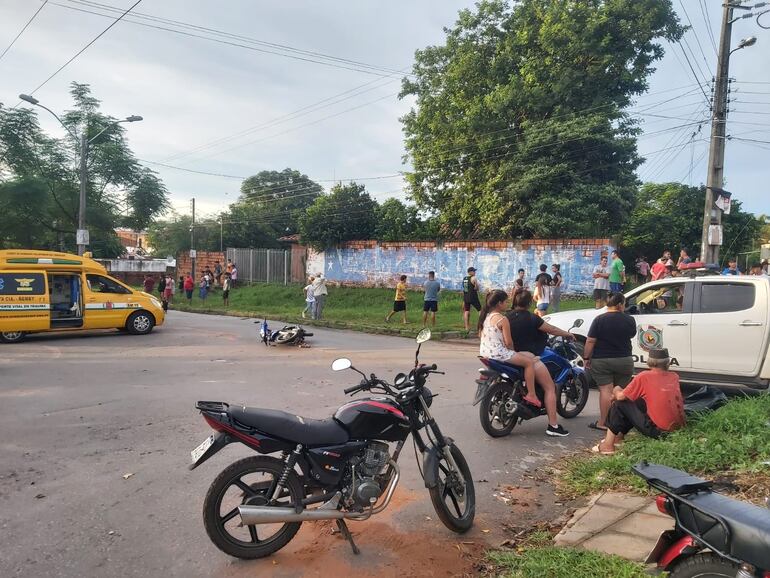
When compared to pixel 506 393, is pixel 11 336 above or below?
below

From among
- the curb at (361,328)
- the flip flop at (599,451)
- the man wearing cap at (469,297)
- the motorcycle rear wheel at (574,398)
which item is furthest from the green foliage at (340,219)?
the flip flop at (599,451)

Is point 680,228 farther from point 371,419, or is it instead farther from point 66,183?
point 66,183

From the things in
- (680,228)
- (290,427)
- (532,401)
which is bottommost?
(532,401)

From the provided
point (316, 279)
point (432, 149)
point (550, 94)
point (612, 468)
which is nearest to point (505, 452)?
point (612, 468)

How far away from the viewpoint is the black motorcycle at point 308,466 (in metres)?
3.54

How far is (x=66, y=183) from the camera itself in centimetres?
3394

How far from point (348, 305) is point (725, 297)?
18.4m

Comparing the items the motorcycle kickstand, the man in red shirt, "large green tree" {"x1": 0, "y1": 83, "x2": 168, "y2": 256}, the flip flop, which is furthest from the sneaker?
"large green tree" {"x1": 0, "y1": 83, "x2": 168, "y2": 256}

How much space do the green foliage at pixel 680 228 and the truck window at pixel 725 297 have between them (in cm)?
1926

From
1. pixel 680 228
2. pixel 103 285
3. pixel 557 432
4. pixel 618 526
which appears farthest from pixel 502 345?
pixel 680 228

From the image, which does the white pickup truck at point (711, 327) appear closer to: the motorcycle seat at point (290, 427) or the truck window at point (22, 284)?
the motorcycle seat at point (290, 427)

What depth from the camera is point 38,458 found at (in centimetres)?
548

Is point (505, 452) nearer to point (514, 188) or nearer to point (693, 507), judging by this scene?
point (693, 507)

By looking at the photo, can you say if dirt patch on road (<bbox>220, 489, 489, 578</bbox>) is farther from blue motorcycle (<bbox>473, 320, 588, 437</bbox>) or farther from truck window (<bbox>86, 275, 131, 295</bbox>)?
truck window (<bbox>86, 275, 131, 295</bbox>)
